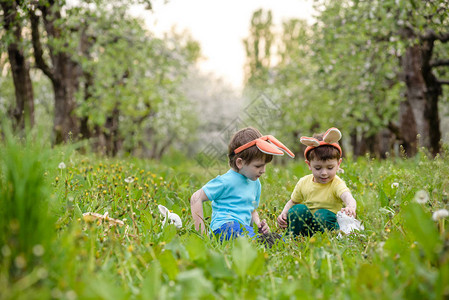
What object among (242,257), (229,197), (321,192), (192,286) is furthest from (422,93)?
(192,286)

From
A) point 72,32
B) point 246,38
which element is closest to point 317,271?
point 72,32

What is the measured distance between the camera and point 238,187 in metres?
3.20

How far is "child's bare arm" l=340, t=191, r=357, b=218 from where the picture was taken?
290cm

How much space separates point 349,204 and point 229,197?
3.04ft

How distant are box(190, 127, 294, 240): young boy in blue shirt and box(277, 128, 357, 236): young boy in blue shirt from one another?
0.25 metres

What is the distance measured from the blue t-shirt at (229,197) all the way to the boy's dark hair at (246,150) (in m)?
0.14

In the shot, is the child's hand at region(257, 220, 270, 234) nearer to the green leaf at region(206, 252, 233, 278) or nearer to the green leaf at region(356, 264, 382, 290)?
the green leaf at region(206, 252, 233, 278)

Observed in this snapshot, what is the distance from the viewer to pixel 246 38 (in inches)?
1201

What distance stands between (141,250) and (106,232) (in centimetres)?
43

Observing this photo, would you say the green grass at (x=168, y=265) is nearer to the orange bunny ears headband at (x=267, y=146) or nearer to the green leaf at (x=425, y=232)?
the green leaf at (x=425, y=232)

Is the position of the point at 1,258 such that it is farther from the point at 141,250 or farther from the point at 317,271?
the point at 317,271

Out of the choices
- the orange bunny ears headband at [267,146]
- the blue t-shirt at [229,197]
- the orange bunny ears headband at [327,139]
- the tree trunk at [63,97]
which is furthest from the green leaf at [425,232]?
the tree trunk at [63,97]

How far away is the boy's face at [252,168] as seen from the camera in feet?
10.3

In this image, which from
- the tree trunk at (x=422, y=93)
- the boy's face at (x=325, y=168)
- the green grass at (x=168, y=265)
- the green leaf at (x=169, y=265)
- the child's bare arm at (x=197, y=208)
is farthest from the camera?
the tree trunk at (x=422, y=93)
